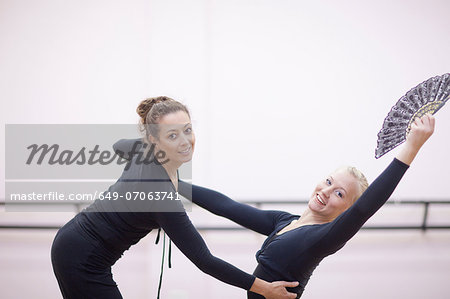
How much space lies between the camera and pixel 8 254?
300 centimetres

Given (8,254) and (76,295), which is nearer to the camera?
(76,295)

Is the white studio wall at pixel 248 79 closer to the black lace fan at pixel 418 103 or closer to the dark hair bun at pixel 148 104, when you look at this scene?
the dark hair bun at pixel 148 104

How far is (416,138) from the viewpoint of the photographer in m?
1.17

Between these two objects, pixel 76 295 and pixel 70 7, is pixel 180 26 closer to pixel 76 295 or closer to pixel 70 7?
pixel 70 7

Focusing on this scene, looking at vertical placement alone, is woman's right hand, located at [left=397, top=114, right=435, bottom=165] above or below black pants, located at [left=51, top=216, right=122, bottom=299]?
above

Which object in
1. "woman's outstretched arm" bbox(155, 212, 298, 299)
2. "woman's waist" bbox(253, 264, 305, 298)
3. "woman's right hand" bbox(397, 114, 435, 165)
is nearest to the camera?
"woman's right hand" bbox(397, 114, 435, 165)

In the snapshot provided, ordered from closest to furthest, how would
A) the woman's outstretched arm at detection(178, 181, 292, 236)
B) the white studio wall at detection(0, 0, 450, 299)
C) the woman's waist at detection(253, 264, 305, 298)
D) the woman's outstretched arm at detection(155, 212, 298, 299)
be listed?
1. the woman's outstretched arm at detection(155, 212, 298, 299)
2. the woman's waist at detection(253, 264, 305, 298)
3. the woman's outstretched arm at detection(178, 181, 292, 236)
4. the white studio wall at detection(0, 0, 450, 299)

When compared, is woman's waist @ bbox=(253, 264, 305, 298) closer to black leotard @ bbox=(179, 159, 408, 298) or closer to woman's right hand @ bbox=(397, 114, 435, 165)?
black leotard @ bbox=(179, 159, 408, 298)

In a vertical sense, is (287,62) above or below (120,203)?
above

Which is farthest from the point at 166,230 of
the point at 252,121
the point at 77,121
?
the point at 77,121

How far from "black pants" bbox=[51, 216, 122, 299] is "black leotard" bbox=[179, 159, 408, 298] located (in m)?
0.37

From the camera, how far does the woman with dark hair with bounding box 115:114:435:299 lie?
3.87 feet

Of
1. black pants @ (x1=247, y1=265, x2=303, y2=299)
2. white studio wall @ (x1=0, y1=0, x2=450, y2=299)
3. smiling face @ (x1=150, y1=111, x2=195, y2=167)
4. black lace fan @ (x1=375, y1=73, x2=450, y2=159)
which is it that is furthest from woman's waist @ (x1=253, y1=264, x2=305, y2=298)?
white studio wall @ (x1=0, y1=0, x2=450, y2=299)

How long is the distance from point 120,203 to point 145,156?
→ 167 mm
